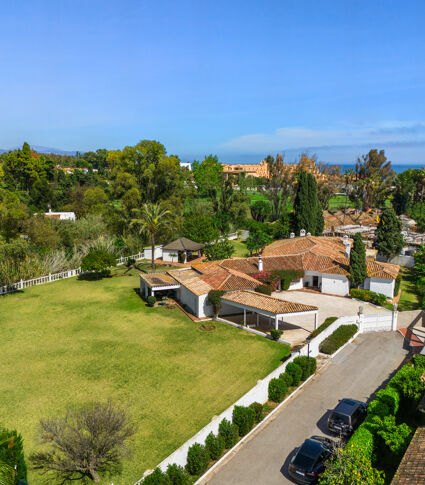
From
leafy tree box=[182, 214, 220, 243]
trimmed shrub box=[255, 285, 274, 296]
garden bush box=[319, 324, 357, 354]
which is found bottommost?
garden bush box=[319, 324, 357, 354]

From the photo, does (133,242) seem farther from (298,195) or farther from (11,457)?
(11,457)

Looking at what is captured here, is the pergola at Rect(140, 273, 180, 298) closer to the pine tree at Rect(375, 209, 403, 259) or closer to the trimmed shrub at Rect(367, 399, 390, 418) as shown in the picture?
the trimmed shrub at Rect(367, 399, 390, 418)

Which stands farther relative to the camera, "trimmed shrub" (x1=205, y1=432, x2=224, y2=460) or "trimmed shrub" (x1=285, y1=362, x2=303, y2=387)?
"trimmed shrub" (x1=285, y1=362, x2=303, y2=387)

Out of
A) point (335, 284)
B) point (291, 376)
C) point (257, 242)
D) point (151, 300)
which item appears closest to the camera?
point (291, 376)

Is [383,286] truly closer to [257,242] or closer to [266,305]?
[266,305]

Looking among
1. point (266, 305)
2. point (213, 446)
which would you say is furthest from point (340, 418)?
point (266, 305)

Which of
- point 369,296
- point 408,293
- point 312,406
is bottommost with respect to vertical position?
point 312,406

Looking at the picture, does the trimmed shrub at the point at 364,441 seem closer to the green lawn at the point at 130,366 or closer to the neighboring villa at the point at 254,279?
the green lawn at the point at 130,366

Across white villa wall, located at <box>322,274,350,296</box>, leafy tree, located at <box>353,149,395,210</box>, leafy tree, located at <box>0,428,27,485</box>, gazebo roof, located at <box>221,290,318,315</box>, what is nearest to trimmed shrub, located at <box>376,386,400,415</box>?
gazebo roof, located at <box>221,290,318,315</box>

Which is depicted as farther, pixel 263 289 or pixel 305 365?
pixel 263 289
